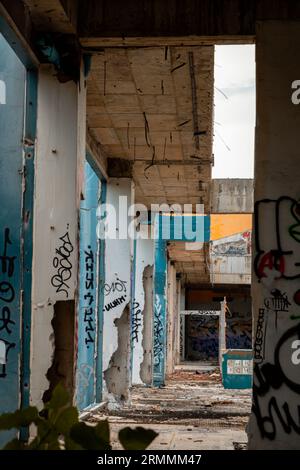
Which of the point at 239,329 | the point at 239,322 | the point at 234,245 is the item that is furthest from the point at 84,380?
the point at 239,329

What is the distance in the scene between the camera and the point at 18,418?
93.7 inches

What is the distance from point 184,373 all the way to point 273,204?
950 inches

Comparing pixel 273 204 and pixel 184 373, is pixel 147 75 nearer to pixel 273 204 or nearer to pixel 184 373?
pixel 273 204

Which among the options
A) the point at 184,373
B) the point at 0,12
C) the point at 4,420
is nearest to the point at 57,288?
the point at 0,12

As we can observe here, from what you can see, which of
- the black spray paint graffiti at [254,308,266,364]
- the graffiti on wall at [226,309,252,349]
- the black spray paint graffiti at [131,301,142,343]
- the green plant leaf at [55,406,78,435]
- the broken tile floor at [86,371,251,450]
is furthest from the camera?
the graffiti on wall at [226,309,252,349]

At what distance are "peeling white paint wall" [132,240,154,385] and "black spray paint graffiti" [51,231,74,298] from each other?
489 inches

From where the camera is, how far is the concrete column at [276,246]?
698 centimetres

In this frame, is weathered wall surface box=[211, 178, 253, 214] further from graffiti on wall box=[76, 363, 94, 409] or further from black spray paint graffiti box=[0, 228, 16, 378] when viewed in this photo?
black spray paint graffiti box=[0, 228, 16, 378]

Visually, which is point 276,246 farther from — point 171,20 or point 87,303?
point 87,303

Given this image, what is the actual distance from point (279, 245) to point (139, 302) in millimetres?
13630

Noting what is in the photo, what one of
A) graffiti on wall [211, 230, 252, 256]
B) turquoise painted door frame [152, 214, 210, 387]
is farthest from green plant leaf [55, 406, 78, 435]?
graffiti on wall [211, 230, 252, 256]

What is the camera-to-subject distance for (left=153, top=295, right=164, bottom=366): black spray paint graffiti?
2172 cm

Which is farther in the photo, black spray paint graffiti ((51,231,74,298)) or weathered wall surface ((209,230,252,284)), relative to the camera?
weathered wall surface ((209,230,252,284))

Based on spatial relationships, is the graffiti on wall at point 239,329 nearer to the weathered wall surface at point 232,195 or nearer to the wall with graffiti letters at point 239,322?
the wall with graffiti letters at point 239,322
